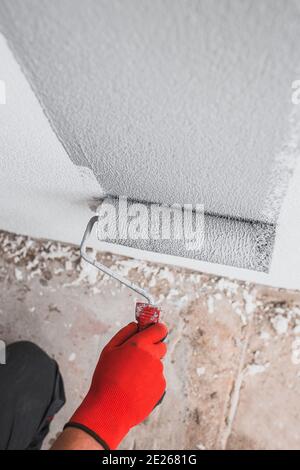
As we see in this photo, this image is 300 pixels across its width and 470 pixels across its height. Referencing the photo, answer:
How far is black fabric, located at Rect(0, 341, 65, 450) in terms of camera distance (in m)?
1.03

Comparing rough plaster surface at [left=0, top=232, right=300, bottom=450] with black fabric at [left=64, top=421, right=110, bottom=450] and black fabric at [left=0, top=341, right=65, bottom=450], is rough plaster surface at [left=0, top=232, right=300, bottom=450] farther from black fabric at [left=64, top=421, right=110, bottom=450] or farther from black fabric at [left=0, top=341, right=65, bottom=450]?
black fabric at [left=64, top=421, right=110, bottom=450]

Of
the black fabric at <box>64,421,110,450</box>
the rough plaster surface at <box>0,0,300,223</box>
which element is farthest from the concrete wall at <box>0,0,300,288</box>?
the black fabric at <box>64,421,110,450</box>

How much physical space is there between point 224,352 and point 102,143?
0.91 meters

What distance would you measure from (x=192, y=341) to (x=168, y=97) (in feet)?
3.22

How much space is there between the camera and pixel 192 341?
1273 mm

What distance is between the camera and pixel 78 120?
20.3 inches

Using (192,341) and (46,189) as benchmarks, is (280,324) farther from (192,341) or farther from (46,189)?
(46,189)

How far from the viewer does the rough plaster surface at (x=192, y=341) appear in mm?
1228

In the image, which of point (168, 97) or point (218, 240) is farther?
point (218, 240)

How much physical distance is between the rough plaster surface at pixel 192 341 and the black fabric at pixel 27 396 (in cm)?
16

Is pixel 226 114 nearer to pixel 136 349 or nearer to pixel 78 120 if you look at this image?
pixel 78 120

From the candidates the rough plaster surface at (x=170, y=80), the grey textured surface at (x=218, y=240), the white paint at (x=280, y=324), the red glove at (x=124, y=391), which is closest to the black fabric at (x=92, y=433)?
the red glove at (x=124, y=391)

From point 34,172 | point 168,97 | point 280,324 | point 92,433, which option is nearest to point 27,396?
point 92,433

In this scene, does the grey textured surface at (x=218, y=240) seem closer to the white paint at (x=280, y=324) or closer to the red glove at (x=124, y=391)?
the red glove at (x=124, y=391)
